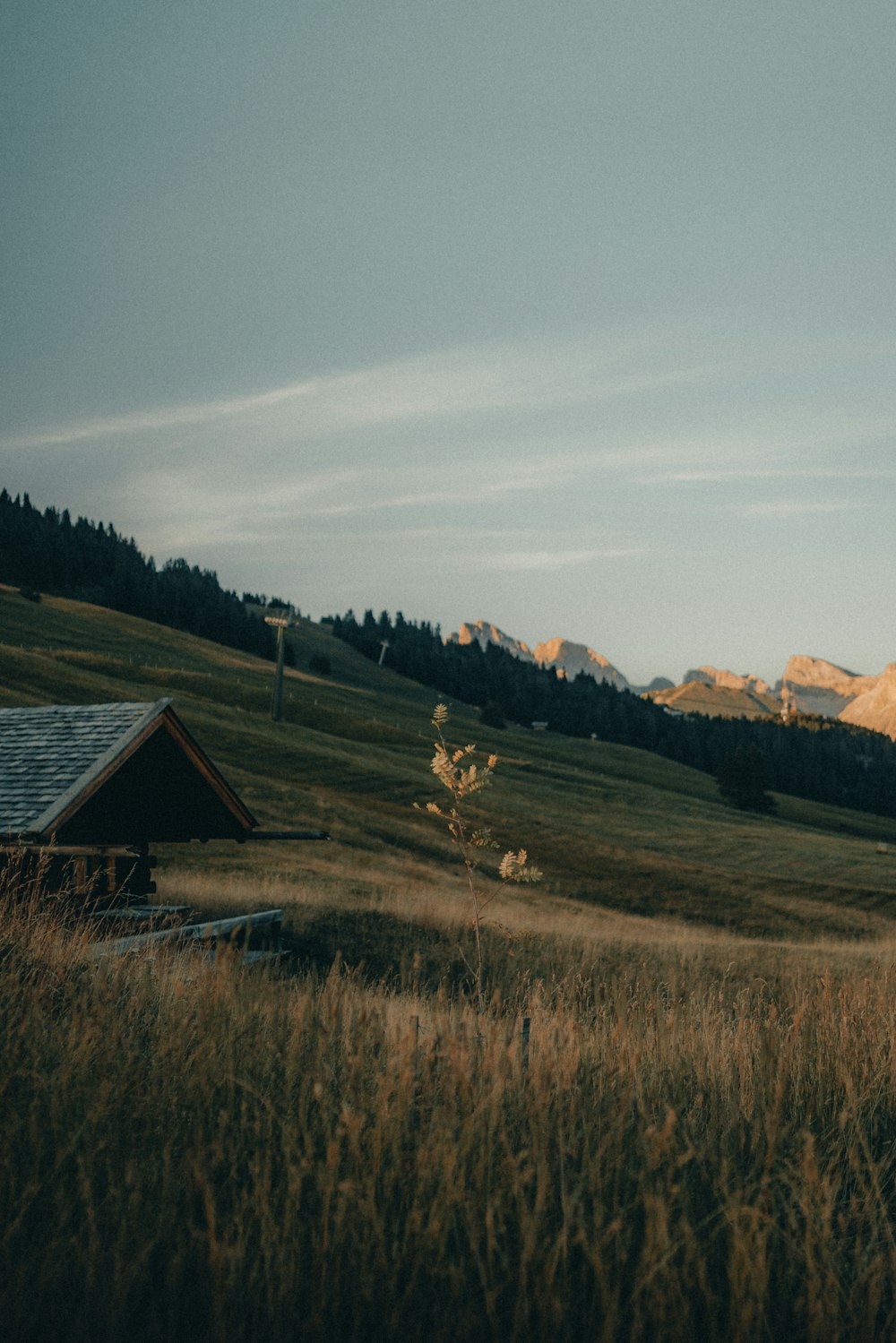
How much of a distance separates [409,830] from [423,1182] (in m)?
41.1

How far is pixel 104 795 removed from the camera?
16922 mm

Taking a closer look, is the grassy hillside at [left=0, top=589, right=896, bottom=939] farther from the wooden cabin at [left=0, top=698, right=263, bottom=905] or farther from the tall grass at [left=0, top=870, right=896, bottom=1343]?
the tall grass at [left=0, top=870, right=896, bottom=1343]

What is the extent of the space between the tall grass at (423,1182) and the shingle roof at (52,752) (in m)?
10.7

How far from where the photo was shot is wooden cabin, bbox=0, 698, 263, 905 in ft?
49.6

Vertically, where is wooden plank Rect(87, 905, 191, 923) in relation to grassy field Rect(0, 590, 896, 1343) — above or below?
below

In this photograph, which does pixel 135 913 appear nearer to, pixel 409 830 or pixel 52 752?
pixel 52 752

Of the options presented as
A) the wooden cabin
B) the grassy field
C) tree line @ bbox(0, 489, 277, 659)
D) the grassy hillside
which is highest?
tree line @ bbox(0, 489, 277, 659)

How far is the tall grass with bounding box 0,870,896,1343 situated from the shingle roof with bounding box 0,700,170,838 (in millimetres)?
10744

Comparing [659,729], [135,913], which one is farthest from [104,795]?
[659,729]

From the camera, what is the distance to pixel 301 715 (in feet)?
266

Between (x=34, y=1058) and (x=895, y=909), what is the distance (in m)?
42.9

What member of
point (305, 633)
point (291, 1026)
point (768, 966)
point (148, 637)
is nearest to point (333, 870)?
point (768, 966)

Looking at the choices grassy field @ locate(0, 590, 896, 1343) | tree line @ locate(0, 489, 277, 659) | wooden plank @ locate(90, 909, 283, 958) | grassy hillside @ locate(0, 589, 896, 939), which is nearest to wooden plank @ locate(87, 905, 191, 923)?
wooden plank @ locate(90, 909, 283, 958)

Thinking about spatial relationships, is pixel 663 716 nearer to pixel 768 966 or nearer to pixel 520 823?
pixel 520 823
